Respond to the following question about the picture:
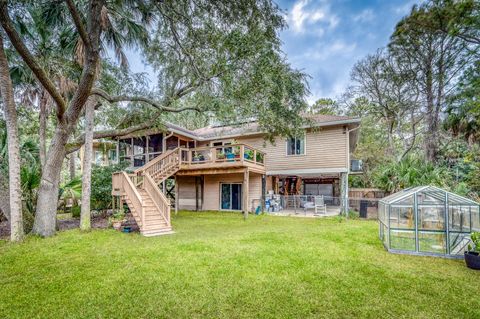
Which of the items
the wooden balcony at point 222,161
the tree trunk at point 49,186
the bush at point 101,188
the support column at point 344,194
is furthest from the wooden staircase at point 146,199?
the support column at point 344,194

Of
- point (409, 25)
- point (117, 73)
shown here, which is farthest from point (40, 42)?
point (409, 25)

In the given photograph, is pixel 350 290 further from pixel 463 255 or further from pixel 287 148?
pixel 287 148

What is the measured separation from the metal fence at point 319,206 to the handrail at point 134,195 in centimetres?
765

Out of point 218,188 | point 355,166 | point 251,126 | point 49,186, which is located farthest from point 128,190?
point 355,166

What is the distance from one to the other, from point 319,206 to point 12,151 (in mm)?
12633

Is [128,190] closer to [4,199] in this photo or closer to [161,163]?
[161,163]

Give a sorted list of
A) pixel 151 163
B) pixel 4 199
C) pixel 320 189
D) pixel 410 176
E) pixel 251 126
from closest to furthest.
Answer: pixel 4 199
pixel 151 163
pixel 410 176
pixel 251 126
pixel 320 189

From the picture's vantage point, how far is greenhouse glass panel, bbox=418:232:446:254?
20.1 feet

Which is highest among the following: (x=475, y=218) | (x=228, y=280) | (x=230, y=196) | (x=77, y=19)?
(x=77, y=19)

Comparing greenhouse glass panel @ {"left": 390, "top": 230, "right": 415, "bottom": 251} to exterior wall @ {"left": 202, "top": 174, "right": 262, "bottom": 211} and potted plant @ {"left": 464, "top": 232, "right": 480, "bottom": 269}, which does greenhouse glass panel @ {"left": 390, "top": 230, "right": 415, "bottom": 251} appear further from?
exterior wall @ {"left": 202, "top": 174, "right": 262, "bottom": 211}

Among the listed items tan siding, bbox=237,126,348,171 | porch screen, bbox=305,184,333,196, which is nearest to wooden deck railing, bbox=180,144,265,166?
tan siding, bbox=237,126,348,171

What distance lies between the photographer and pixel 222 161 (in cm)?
1269

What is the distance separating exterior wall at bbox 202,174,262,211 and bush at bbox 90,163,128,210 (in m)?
5.65

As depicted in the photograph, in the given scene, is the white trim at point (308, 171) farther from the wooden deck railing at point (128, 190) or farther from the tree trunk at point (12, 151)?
Result: the tree trunk at point (12, 151)
